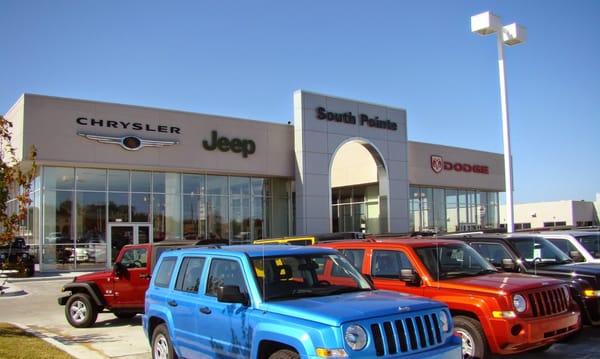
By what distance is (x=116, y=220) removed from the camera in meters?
26.9

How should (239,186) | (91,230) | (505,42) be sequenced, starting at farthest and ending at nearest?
(239,186) < (91,230) < (505,42)

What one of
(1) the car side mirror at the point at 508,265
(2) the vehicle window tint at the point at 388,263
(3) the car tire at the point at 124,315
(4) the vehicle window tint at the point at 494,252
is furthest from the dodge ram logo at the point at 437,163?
Answer: (2) the vehicle window tint at the point at 388,263

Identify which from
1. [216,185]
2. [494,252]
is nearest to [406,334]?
[494,252]

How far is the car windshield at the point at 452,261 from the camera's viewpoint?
844cm

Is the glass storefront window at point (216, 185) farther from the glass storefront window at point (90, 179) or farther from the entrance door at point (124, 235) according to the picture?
the glass storefront window at point (90, 179)

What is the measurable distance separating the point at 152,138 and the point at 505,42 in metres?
15.7

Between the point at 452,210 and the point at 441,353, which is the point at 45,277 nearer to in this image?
the point at 441,353

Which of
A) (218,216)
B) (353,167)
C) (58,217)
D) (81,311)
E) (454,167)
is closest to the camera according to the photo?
(81,311)

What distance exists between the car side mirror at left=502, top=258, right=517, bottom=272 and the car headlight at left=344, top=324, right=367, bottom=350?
18.4 feet

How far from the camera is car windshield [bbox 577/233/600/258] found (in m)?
12.2

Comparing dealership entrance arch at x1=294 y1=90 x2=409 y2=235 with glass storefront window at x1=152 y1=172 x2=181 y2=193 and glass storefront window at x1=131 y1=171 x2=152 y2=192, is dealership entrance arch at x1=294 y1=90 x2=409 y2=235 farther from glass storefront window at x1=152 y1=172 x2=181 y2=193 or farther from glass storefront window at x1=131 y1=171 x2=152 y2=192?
glass storefront window at x1=131 y1=171 x2=152 y2=192

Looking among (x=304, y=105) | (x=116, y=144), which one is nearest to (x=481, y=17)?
(x=304, y=105)

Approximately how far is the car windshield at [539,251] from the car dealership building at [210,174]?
1300cm

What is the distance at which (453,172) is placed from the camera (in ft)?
130
